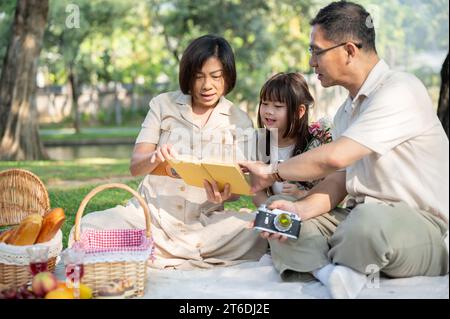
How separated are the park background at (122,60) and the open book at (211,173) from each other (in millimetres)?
1882

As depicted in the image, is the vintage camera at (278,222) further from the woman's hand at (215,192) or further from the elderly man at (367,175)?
the woman's hand at (215,192)

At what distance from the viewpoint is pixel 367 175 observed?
3324 mm

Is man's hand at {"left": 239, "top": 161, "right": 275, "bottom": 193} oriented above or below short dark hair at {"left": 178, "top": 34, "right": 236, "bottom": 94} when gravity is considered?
below

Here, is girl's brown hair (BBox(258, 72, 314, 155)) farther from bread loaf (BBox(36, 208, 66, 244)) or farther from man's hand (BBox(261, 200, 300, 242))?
bread loaf (BBox(36, 208, 66, 244))

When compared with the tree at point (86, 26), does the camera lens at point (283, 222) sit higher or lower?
lower

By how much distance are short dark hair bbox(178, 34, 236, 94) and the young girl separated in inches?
10.8

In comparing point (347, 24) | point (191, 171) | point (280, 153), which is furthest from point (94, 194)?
point (347, 24)

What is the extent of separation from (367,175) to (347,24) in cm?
76

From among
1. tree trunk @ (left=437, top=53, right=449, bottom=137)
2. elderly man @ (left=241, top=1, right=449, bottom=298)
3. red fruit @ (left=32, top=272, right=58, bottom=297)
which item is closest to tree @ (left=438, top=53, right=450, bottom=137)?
tree trunk @ (left=437, top=53, right=449, bottom=137)

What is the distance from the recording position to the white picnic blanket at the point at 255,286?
119 inches

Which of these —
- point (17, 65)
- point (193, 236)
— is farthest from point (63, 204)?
point (17, 65)

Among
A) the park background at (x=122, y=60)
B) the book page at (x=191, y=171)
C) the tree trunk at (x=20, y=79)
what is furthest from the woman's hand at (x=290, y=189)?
the tree trunk at (x=20, y=79)

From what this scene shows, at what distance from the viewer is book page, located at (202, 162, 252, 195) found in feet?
10.7
